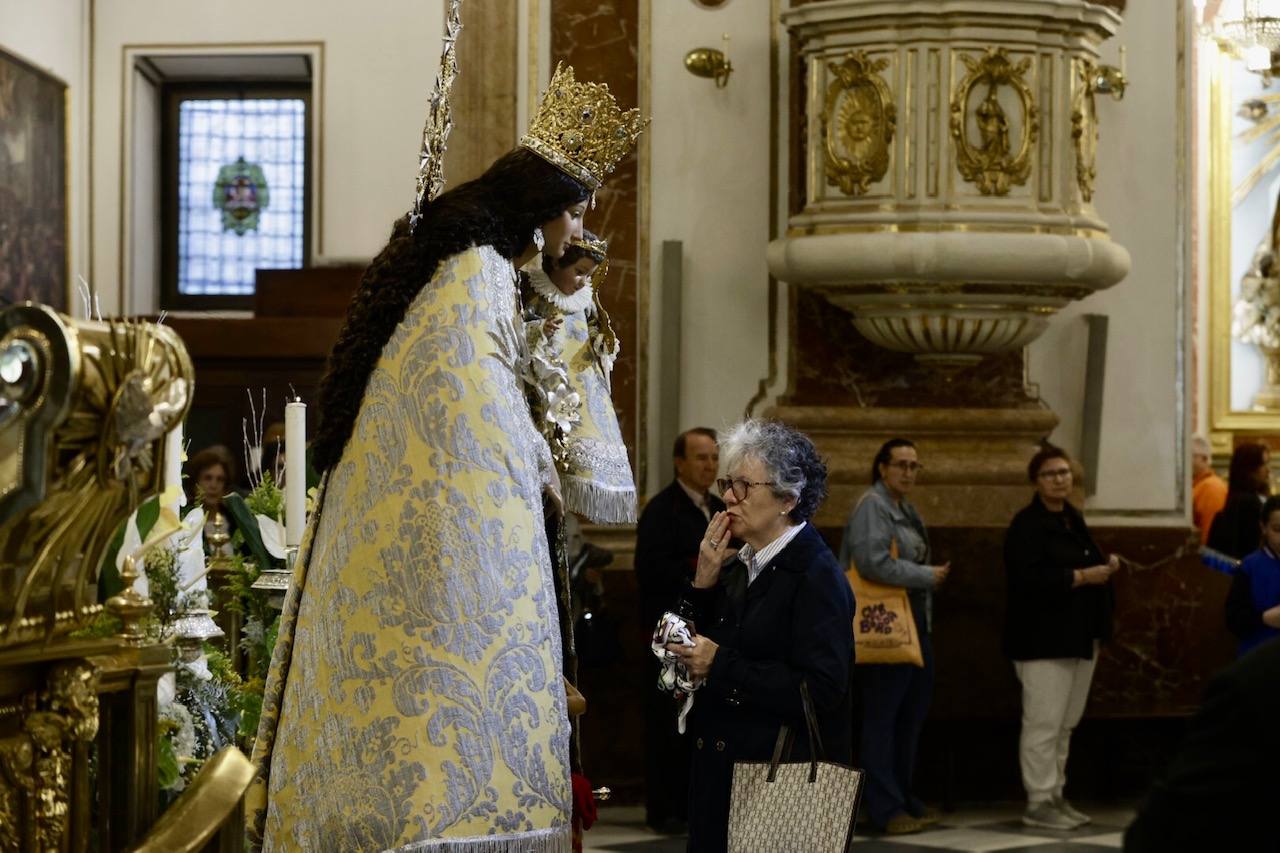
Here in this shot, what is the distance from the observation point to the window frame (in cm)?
1430

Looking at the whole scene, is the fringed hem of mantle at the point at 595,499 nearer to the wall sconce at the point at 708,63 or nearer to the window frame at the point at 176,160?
the wall sconce at the point at 708,63

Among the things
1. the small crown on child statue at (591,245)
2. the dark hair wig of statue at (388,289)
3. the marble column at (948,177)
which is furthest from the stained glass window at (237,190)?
the dark hair wig of statue at (388,289)

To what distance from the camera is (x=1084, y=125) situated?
8.03m

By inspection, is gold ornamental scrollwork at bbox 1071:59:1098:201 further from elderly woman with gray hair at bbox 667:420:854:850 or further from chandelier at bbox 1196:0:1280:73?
elderly woman with gray hair at bbox 667:420:854:850

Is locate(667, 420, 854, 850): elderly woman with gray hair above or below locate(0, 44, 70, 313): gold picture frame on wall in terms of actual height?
below

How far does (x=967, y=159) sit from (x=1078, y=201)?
20.3 inches

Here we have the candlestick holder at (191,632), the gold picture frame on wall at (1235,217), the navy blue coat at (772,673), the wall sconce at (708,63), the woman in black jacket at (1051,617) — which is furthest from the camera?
the gold picture frame on wall at (1235,217)

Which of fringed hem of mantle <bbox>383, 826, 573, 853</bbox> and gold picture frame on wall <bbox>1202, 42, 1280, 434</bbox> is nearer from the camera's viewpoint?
fringed hem of mantle <bbox>383, 826, 573, 853</bbox>

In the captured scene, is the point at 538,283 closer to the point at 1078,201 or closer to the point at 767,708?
the point at 767,708

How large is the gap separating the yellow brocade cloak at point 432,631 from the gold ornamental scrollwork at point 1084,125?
4992mm

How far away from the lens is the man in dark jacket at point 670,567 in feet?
24.3

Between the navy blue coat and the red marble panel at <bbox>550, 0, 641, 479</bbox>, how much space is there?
408 cm

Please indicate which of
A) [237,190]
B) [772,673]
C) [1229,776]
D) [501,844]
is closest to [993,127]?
[772,673]

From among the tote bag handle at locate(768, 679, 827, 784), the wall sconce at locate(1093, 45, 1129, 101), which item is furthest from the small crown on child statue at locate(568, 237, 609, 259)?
the wall sconce at locate(1093, 45, 1129, 101)
